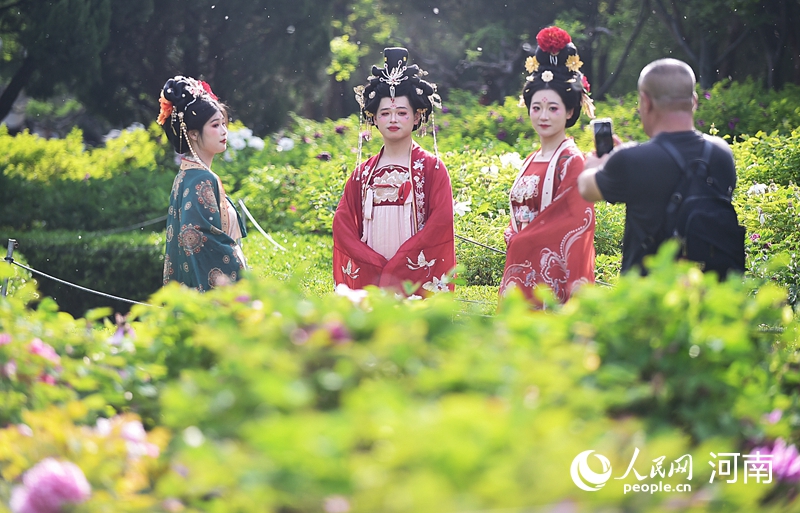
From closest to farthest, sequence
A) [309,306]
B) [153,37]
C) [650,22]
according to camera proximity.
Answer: [309,306]
[153,37]
[650,22]

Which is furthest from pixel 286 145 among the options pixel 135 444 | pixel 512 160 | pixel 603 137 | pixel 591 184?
pixel 135 444

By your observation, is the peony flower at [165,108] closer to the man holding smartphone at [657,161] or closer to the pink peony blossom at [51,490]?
the man holding smartphone at [657,161]

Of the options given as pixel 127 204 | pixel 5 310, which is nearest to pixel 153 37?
pixel 127 204

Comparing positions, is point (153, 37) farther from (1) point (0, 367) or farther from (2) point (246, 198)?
(1) point (0, 367)

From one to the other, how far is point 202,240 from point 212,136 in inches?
21.7

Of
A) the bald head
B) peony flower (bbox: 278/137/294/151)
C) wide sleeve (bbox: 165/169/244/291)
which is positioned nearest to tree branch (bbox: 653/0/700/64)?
peony flower (bbox: 278/137/294/151)

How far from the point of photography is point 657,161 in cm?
299

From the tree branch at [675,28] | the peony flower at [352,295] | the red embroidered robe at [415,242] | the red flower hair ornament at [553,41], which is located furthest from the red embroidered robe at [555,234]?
the tree branch at [675,28]

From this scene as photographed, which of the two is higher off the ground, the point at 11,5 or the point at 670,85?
the point at 11,5

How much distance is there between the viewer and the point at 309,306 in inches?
82.0

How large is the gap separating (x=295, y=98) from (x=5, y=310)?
13484 millimetres

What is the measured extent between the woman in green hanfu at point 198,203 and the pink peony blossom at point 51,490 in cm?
249

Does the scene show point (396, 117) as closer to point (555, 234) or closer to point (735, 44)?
point (555, 234)

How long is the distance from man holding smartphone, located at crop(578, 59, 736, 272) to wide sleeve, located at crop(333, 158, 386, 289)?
1.61m
